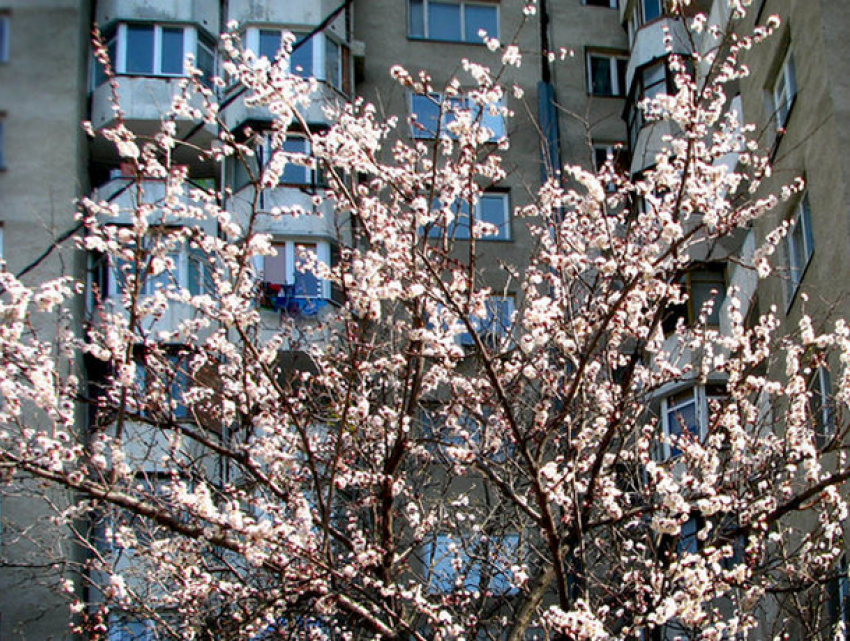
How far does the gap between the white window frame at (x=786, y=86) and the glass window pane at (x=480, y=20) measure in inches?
421

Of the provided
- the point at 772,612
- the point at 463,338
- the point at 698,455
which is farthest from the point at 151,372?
the point at 463,338

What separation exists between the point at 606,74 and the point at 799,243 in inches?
470

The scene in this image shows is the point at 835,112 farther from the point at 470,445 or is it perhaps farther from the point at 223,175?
the point at 223,175

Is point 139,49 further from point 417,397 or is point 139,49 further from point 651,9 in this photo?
point 417,397

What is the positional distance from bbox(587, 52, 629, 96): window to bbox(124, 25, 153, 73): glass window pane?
28.4 feet

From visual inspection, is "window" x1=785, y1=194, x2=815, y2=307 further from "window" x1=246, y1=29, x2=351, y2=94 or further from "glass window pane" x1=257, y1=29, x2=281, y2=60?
"glass window pane" x1=257, y1=29, x2=281, y2=60

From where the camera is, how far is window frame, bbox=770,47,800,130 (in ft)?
54.3

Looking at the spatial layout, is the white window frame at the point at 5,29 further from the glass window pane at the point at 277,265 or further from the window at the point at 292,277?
the glass window pane at the point at 277,265

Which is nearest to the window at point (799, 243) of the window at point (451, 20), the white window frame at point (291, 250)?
the white window frame at point (291, 250)

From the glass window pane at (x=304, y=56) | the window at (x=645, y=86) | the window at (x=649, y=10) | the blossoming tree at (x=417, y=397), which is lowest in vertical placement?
the blossoming tree at (x=417, y=397)

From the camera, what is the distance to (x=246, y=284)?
10250 mm

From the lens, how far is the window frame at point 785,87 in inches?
651

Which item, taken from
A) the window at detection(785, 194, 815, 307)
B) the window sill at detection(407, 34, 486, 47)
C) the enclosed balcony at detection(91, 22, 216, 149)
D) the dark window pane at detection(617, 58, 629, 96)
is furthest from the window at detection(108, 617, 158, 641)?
the dark window pane at detection(617, 58, 629, 96)

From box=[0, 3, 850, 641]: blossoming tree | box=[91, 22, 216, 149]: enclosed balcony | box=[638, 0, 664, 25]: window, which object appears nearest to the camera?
box=[0, 3, 850, 641]: blossoming tree
